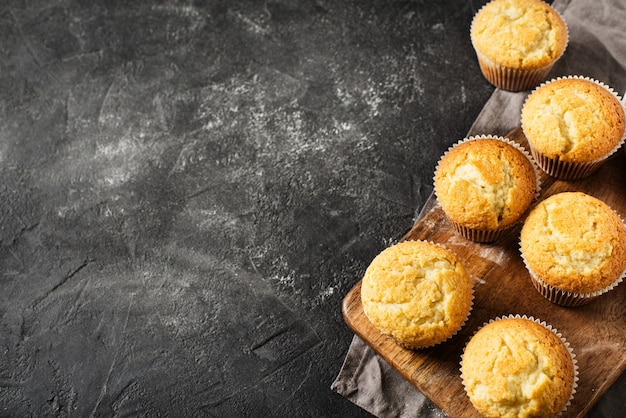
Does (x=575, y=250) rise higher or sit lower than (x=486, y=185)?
lower

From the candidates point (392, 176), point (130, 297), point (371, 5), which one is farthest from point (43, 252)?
point (371, 5)

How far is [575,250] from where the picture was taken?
138 inches

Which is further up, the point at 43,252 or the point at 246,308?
the point at 43,252

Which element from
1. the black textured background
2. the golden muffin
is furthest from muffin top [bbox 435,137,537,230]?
the black textured background

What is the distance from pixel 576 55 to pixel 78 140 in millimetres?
3133

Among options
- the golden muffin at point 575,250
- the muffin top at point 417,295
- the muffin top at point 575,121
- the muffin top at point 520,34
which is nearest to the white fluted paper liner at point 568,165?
the muffin top at point 575,121

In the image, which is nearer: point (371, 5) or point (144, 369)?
point (144, 369)

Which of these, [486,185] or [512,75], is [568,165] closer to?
[486,185]

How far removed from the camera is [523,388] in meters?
3.23

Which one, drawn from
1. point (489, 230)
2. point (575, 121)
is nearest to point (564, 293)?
point (489, 230)

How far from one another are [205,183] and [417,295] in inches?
65.4

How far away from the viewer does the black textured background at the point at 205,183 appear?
4.00 m

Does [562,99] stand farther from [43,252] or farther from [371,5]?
[43,252]

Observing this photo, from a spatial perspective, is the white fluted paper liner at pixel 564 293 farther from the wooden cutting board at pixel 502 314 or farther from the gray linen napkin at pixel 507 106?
the gray linen napkin at pixel 507 106
